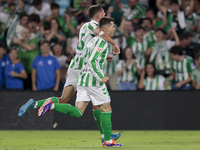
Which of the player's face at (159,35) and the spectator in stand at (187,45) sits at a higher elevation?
the player's face at (159,35)

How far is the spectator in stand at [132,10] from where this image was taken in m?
9.68

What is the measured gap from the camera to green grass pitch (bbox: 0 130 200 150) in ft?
19.2

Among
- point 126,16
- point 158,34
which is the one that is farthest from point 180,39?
point 126,16

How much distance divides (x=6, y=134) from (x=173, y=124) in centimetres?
325

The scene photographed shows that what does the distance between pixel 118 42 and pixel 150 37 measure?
0.74m

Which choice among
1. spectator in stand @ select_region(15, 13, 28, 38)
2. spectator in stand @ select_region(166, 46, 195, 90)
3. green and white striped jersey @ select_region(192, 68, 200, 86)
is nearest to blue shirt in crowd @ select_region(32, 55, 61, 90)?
spectator in stand @ select_region(15, 13, 28, 38)

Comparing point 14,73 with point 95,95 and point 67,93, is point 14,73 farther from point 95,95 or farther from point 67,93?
point 95,95

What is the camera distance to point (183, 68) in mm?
8664

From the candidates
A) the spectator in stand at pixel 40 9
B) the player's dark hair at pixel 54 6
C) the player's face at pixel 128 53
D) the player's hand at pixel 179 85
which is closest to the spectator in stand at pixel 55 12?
the player's dark hair at pixel 54 6

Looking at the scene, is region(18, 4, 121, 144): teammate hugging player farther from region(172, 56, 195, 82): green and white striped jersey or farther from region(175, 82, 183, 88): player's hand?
region(172, 56, 195, 82): green and white striped jersey

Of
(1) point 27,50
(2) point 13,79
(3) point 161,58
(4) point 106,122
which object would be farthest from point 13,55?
(4) point 106,122

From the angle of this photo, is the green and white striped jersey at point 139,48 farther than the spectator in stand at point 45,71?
Yes

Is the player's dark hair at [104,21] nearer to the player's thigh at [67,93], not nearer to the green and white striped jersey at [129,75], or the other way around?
the player's thigh at [67,93]

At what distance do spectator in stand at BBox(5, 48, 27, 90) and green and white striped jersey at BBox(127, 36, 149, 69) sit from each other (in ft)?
7.71
